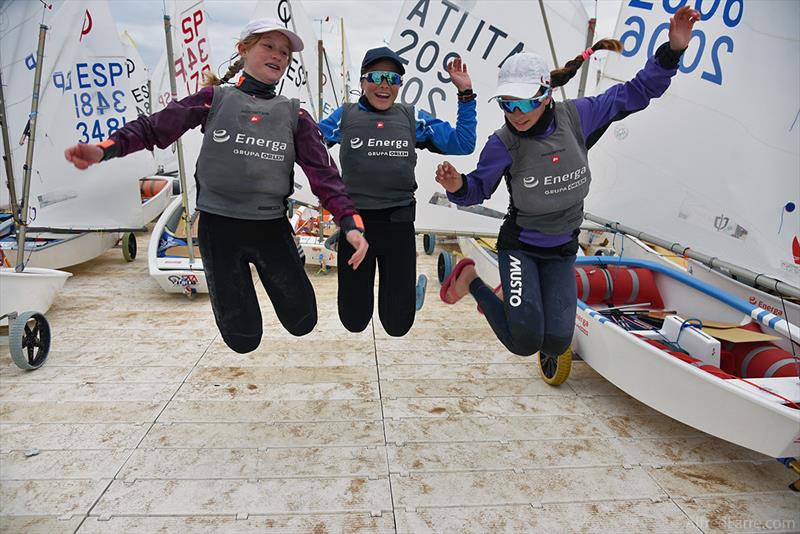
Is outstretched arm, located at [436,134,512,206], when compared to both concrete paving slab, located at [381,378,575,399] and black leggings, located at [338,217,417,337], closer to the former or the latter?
black leggings, located at [338,217,417,337]

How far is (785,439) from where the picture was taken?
2.90 m

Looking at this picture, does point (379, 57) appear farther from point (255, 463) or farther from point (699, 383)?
point (699, 383)

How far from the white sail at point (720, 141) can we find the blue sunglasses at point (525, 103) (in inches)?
46.9

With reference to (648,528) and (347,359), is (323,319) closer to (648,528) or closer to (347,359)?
(347,359)

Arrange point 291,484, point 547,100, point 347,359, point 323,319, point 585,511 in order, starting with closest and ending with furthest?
1. point 547,100
2. point 585,511
3. point 291,484
4. point 347,359
5. point 323,319

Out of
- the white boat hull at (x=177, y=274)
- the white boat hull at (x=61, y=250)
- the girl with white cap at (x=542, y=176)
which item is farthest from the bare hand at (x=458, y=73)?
the white boat hull at (x=61, y=250)

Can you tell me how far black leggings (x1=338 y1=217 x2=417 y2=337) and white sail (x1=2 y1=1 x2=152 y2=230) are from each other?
14.0 feet

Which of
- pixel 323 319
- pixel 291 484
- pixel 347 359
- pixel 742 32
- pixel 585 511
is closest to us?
pixel 742 32

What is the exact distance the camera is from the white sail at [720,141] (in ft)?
8.66

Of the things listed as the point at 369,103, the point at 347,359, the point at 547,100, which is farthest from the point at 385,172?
the point at 347,359

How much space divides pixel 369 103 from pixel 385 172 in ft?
1.34

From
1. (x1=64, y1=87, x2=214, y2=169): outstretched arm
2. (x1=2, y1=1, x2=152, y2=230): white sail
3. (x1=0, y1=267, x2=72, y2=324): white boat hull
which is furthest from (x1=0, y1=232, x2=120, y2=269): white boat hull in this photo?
(x1=64, y1=87, x2=214, y2=169): outstretched arm

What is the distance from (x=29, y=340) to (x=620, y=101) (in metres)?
5.27

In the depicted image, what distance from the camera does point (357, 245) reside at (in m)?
2.38
